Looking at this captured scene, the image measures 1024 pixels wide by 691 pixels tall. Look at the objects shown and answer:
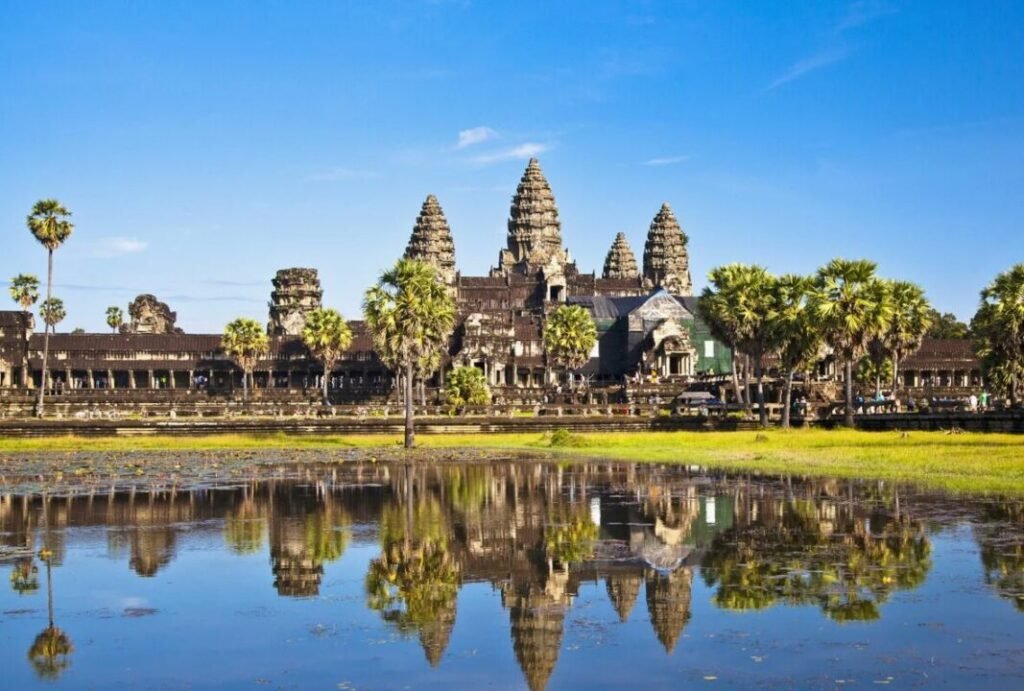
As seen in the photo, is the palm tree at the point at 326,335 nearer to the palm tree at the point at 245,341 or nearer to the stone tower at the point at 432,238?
the palm tree at the point at 245,341

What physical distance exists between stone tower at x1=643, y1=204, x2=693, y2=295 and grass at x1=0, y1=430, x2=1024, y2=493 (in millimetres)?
120393

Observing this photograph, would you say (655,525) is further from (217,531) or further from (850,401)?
(850,401)

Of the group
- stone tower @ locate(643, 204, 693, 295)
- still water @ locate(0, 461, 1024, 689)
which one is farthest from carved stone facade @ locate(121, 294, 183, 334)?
still water @ locate(0, 461, 1024, 689)

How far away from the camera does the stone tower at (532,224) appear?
183125 mm

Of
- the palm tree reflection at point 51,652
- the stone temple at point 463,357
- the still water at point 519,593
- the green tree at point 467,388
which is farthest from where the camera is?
the stone temple at point 463,357

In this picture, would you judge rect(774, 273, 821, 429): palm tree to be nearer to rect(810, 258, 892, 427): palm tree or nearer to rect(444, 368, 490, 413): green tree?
rect(810, 258, 892, 427): palm tree

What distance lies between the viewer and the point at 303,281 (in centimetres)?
16788

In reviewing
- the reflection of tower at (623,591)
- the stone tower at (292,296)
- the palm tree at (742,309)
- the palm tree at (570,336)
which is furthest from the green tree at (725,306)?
the stone tower at (292,296)

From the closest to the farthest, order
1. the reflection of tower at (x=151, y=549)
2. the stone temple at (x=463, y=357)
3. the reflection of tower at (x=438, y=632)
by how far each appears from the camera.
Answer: the reflection of tower at (x=438, y=632), the reflection of tower at (x=151, y=549), the stone temple at (x=463, y=357)

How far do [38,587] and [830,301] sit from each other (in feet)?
192

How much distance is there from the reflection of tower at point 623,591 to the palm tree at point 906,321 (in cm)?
6566

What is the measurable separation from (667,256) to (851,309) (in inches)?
4846

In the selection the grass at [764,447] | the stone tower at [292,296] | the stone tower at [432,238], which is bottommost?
the grass at [764,447]

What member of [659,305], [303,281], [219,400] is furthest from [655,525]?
[303,281]
